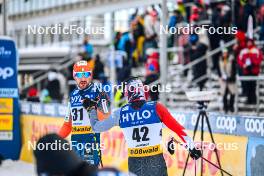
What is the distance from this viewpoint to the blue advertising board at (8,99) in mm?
16406

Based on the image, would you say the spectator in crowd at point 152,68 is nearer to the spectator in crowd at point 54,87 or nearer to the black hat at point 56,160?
the spectator in crowd at point 54,87

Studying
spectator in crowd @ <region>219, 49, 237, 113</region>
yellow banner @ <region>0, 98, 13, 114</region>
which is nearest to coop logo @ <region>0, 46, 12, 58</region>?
yellow banner @ <region>0, 98, 13, 114</region>

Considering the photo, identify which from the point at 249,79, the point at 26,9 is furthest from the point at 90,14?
the point at 249,79

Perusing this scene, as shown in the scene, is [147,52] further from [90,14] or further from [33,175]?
[90,14]

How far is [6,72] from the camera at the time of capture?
54.4 ft

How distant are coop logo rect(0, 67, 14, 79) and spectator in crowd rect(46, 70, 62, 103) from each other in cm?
677

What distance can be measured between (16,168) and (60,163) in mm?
9988

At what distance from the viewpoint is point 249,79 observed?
14219mm

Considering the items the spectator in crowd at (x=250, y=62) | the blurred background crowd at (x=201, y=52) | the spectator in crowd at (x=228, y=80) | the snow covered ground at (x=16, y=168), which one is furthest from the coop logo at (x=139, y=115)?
the spectator in crowd at (x=228, y=80)

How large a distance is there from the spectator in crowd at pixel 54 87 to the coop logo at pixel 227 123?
1338 cm

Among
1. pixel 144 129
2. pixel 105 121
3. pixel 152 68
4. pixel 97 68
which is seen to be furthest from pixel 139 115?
pixel 97 68

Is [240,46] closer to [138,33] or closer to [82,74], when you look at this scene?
[138,33]

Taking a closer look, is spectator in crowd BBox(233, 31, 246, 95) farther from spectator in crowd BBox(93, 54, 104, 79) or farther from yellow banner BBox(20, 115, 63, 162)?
spectator in crowd BBox(93, 54, 104, 79)

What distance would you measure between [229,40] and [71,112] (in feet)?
23.0
